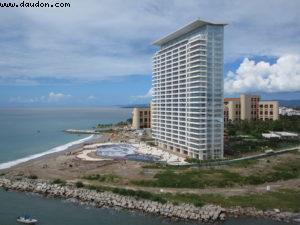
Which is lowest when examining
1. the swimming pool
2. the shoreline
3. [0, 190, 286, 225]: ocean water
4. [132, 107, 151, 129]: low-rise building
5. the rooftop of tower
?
[0, 190, 286, 225]: ocean water

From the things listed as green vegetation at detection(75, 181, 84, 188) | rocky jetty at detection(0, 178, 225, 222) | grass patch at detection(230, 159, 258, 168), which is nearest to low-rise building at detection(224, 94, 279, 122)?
grass patch at detection(230, 159, 258, 168)

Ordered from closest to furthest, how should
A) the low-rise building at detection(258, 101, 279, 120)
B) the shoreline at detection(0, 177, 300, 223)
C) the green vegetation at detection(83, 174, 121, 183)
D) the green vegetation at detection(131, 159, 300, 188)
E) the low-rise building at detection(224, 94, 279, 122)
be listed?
the shoreline at detection(0, 177, 300, 223), the green vegetation at detection(131, 159, 300, 188), the green vegetation at detection(83, 174, 121, 183), the low-rise building at detection(258, 101, 279, 120), the low-rise building at detection(224, 94, 279, 122)

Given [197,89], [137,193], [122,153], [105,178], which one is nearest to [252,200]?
[137,193]

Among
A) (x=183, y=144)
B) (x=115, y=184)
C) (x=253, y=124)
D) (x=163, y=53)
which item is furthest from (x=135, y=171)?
(x=253, y=124)

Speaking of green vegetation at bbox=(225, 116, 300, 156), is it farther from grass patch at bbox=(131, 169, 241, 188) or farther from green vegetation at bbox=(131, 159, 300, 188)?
grass patch at bbox=(131, 169, 241, 188)

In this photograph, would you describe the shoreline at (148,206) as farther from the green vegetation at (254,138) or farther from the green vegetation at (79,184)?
the green vegetation at (254,138)
